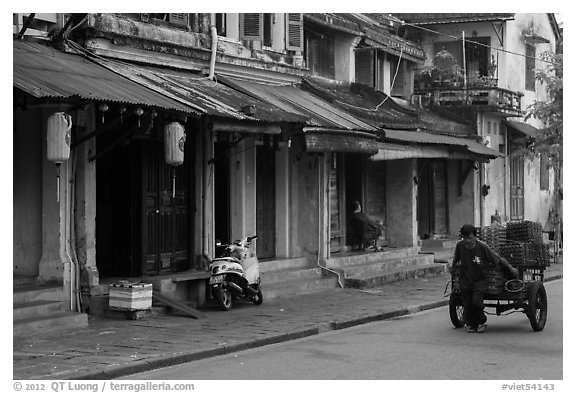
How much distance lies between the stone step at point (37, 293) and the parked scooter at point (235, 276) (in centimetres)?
277

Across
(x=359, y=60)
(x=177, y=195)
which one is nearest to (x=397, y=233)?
(x=359, y=60)

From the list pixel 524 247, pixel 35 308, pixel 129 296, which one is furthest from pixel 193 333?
pixel 524 247

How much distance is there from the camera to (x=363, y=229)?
22.7 m

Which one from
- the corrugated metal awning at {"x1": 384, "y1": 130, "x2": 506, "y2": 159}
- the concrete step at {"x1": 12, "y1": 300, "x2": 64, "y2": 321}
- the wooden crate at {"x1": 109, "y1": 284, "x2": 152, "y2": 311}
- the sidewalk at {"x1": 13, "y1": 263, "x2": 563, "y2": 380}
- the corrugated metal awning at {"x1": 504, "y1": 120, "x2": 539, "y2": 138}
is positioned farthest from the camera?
the corrugated metal awning at {"x1": 504, "y1": 120, "x2": 539, "y2": 138}

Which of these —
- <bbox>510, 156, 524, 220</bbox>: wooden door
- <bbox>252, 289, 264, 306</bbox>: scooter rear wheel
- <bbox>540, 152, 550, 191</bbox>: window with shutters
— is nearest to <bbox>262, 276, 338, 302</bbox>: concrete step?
<bbox>252, 289, 264, 306</bbox>: scooter rear wheel

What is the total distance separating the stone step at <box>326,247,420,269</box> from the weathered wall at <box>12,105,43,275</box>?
7242 millimetres

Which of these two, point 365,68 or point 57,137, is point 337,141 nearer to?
point 57,137

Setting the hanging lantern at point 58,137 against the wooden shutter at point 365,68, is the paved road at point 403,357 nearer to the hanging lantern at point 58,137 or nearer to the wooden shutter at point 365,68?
the hanging lantern at point 58,137

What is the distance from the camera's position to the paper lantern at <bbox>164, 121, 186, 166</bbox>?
14.0 metres

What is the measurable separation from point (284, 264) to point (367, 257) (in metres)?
3.05

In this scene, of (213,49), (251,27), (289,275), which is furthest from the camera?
(251,27)

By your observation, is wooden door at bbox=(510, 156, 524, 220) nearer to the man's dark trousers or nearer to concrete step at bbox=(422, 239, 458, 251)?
concrete step at bbox=(422, 239, 458, 251)

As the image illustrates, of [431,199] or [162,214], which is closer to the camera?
[162,214]

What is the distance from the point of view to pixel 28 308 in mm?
12750
